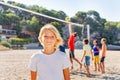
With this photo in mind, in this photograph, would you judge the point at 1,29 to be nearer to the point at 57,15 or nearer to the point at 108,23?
the point at 57,15

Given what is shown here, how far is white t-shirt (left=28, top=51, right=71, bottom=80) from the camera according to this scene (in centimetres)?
386

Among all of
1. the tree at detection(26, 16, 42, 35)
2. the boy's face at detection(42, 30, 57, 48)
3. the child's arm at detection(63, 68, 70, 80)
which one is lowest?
the tree at detection(26, 16, 42, 35)

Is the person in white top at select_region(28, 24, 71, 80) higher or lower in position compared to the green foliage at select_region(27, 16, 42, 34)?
higher

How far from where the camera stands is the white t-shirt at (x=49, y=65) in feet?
12.6

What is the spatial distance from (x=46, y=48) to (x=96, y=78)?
28.7 feet

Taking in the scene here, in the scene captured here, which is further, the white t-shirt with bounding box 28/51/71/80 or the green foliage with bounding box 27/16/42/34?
the green foliage with bounding box 27/16/42/34

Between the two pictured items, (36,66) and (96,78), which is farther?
(96,78)

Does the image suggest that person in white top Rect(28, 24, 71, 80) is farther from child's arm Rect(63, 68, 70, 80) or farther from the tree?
the tree

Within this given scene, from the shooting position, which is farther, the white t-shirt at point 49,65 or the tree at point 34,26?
the tree at point 34,26

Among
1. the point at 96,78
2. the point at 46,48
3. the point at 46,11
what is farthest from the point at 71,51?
the point at 46,11

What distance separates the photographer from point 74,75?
13.4 m

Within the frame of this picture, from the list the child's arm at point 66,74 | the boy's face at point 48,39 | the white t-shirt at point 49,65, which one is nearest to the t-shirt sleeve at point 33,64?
the white t-shirt at point 49,65

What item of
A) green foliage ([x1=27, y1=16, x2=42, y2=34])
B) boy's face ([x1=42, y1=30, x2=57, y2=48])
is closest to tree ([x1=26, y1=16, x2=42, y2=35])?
green foliage ([x1=27, y1=16, x2=42, y2=34])

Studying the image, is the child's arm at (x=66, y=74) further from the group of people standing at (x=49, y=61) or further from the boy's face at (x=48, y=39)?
the boy's face at (x=48, y=39)
